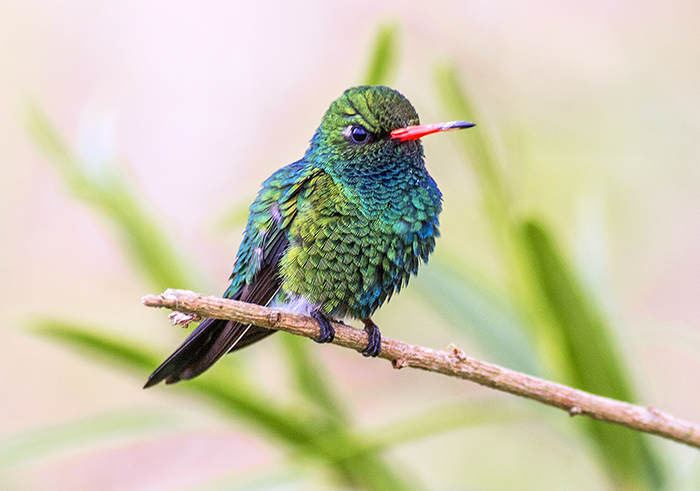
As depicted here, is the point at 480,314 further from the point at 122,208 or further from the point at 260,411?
the point at 122,208

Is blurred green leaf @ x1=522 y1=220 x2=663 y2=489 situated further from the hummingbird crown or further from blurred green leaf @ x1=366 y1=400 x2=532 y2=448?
the hummingbird crown

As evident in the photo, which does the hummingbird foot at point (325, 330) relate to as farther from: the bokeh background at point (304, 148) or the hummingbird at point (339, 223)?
the bokeh background at point (304, 148)

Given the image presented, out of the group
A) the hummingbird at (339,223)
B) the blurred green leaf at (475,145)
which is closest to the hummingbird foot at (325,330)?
the hummingbird at (339,223)

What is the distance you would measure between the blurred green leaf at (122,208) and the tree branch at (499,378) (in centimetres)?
91

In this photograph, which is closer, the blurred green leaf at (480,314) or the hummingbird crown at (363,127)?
the hummingbird crown at (363,127)

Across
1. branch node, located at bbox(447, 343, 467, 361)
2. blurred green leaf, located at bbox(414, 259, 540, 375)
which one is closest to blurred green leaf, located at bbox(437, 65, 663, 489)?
blurred green leaf, located at bbox(414, 259, 540, 375)

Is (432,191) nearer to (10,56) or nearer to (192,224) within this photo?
(192,224)

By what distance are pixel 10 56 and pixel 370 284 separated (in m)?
3.84

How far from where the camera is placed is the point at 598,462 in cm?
184

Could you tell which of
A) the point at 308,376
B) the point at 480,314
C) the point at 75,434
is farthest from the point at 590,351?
the point at 75,434

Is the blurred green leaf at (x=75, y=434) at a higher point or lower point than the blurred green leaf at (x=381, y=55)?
lower

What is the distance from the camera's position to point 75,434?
1785 millimetres

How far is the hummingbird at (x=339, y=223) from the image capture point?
1.35 metres

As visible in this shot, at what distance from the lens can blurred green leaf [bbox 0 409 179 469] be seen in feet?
5.81
